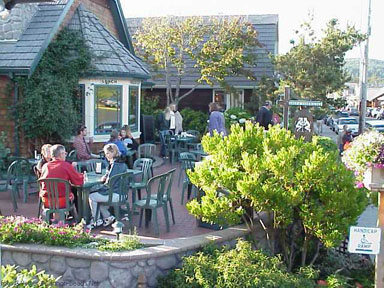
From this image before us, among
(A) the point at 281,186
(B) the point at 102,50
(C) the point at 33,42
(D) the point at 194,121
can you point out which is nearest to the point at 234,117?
(D) the point at 194,121

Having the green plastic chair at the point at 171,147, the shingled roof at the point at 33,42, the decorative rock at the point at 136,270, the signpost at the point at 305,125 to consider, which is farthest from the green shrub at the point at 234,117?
the decorative rock at the point at 136,270

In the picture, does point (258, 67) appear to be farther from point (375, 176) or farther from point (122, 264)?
point (122, 264)

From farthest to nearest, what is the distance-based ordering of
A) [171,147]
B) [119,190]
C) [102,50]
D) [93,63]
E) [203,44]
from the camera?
1. [203,44]
2. [171,147]
3. [102,50]
4. [93,63]
5. [119,190]

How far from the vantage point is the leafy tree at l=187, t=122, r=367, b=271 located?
5.81 meters

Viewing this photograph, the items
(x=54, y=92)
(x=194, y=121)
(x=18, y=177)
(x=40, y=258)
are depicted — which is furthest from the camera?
(x=194, y=121)

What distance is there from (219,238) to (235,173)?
89cm

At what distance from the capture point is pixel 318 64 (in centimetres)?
2159

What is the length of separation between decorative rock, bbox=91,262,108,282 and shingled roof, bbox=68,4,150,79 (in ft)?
26.0

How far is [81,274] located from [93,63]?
8.17 meters

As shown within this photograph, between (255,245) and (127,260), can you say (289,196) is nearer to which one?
(255,245)

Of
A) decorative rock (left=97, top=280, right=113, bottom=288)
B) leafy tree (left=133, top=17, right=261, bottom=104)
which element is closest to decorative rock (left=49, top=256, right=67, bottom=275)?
decorative rock (left=97, top=280, right=113, bottom=288)

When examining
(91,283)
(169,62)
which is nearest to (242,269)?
(91,283)

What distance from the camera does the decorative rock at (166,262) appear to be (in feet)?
19.1

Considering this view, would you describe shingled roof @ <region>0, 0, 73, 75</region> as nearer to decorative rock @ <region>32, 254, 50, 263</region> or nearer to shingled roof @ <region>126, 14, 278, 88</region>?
decorative rock @ <region>32, 254, 50, 263</region>
